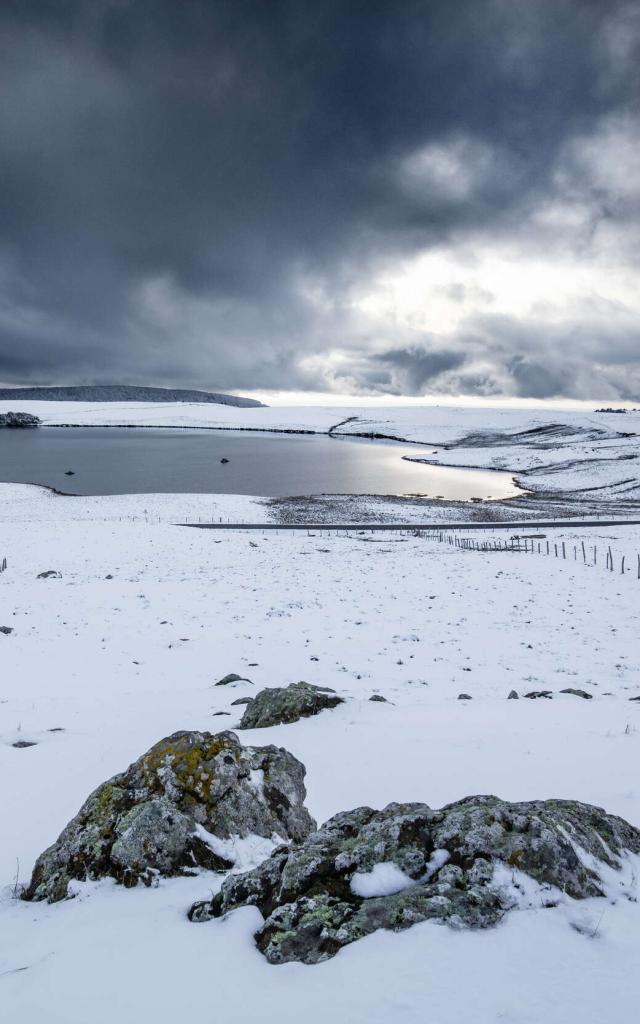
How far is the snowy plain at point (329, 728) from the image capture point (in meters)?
3.17

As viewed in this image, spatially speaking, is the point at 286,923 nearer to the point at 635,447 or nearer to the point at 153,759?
the point at 153,759

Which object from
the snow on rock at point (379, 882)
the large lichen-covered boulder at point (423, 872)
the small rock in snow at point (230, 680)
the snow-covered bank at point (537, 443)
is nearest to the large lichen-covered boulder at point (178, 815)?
the large lichen-covered boulder at point (423, 872)

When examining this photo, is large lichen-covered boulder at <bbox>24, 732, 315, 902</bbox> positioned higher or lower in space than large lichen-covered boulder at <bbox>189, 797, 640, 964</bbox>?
lower

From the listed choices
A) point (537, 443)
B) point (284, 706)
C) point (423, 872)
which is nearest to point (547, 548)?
point (284, 706)

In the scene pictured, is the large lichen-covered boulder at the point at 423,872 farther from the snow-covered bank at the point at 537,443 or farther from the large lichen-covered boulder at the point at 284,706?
the snow-covered bank at the point at 537,443

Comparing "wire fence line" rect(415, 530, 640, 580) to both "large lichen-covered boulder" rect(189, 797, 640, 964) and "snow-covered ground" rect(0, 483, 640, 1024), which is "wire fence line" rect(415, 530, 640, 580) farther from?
"large lichen-covered boulder" rect(189, 797, 640, 964)

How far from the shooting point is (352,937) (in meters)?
3.54

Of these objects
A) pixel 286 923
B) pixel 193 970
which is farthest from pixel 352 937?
pixel 193 970

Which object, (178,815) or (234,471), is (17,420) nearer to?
(234,471)

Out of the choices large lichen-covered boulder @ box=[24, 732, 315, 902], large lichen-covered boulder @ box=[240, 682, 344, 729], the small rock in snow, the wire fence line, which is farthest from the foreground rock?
large lichen-covered boulder @ box=[24, 732, 315, 902]

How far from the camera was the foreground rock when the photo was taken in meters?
192

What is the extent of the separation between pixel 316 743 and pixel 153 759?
11.7ft

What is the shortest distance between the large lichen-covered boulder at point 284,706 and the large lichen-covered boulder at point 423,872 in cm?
490

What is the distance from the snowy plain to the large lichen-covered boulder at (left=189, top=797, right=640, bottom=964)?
151 millimetres
